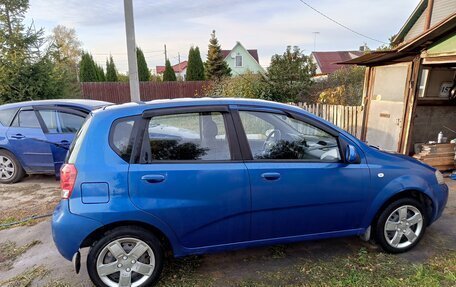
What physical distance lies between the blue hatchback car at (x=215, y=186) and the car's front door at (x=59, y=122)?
9.75 feet

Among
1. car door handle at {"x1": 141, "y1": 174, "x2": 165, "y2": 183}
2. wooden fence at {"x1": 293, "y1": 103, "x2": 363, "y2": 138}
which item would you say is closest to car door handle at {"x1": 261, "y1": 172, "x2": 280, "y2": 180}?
car door handle at {"x1": 141, "y1": 174, "x2": 165, "y2": 183}

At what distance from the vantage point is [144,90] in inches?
824

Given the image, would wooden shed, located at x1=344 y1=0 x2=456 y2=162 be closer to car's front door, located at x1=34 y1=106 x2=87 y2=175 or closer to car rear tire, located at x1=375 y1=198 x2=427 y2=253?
car rear tire, located at x1=375 y1=198 x2=427 y2=253

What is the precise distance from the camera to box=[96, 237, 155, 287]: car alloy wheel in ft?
8.14

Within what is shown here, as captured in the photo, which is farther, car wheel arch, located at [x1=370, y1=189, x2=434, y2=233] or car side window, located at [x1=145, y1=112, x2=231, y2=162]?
car wheel arch, located at [x1=370, y1=189, x2=434, y2=233]

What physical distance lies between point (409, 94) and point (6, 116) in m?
7.58

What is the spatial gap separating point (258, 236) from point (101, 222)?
1.36m

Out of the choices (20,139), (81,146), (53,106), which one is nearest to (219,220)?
(81,146)

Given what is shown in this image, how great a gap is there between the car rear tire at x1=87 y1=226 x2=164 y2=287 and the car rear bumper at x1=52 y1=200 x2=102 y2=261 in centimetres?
14

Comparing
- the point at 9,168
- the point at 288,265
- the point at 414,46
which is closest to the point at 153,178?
the point at 288,265

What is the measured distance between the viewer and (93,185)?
7.75ft

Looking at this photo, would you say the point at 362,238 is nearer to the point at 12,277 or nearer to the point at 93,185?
the point at 93,185

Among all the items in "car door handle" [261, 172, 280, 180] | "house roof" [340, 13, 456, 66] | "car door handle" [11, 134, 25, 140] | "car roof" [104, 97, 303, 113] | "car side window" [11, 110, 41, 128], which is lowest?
"car door handle" [11, 134, 25, 140]

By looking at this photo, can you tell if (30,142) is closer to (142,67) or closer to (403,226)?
(403,226)
